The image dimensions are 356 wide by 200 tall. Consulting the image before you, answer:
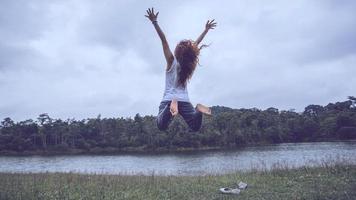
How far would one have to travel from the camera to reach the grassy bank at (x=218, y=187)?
1634 cm

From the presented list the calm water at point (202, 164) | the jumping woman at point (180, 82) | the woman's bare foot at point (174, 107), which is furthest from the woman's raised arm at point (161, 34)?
the calm water at point (202, 164)

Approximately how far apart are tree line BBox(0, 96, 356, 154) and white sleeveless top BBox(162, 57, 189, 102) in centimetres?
9216

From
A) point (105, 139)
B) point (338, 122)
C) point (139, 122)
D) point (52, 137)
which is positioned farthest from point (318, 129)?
point (52, 137)

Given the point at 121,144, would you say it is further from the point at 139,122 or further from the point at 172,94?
the point at 172,94

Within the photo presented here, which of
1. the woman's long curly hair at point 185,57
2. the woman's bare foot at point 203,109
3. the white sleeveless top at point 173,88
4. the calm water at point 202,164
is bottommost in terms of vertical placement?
the calm water at point 202,164

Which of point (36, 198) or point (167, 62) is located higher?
point (167, 62)

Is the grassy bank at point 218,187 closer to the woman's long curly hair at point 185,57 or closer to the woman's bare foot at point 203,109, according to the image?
the woman's bare foot at point 203,109

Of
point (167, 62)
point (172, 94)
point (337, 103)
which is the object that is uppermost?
point (337, 103)

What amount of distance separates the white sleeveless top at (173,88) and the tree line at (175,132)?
302ft

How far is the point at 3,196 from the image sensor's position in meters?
15.8

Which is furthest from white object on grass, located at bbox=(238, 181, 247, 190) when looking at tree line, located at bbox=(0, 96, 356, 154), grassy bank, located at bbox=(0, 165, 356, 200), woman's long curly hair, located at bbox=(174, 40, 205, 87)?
tree line, located at bbox=(0, 96, 356, 154)

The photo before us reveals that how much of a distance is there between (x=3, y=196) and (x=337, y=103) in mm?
123800

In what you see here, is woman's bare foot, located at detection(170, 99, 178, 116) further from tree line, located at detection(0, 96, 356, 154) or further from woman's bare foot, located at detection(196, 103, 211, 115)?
tree line, located at detection(0, 96, 356, 154)

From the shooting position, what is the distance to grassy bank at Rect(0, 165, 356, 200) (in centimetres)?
1634
